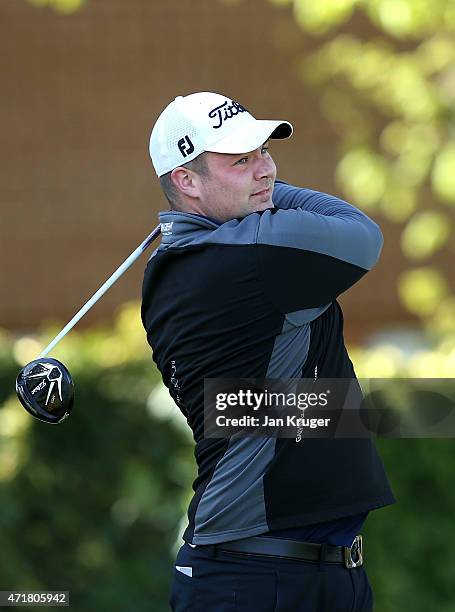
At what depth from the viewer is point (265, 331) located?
11.0ft

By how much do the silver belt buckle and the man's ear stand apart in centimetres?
→ 112

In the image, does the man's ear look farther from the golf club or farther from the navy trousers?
the navy trousers

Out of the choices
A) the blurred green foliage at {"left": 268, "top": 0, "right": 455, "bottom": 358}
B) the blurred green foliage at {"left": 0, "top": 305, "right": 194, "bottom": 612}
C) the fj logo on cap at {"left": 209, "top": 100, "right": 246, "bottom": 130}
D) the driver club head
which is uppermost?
the fj logo on cap at {"left": 209, "top": 100, "right": 246, "bottom": 130}

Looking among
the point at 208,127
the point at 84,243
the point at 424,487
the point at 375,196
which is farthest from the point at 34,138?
the point at 208,127

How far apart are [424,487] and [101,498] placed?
171cm

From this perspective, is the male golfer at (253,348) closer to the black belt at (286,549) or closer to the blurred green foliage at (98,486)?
the black belt at (286,549)

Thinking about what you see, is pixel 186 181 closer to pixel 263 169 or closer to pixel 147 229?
pixel 263 169

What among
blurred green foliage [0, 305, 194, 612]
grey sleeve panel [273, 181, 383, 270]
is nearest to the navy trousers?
grey sleeve panel [273, 181, 383, 270]

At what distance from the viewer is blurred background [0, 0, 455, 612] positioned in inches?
239

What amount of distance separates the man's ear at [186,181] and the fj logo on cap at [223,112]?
0.16 m

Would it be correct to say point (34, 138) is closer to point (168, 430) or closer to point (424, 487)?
point (168, 430)

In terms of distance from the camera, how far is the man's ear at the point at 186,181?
3.48 meters

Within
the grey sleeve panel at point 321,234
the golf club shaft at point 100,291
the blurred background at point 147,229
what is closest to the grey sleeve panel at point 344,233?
the grey sleeve panel at point 321,234

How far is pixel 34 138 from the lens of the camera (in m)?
11.6
